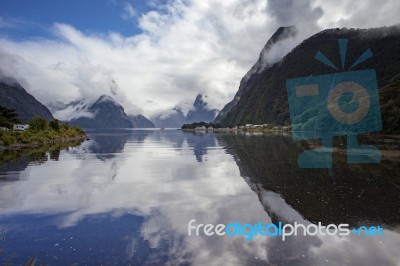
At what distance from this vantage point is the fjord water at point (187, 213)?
1341cm

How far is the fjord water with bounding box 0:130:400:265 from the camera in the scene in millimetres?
13406

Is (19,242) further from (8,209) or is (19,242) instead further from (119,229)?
(8,209)

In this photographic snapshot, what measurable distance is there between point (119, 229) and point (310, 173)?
77.7 feet
